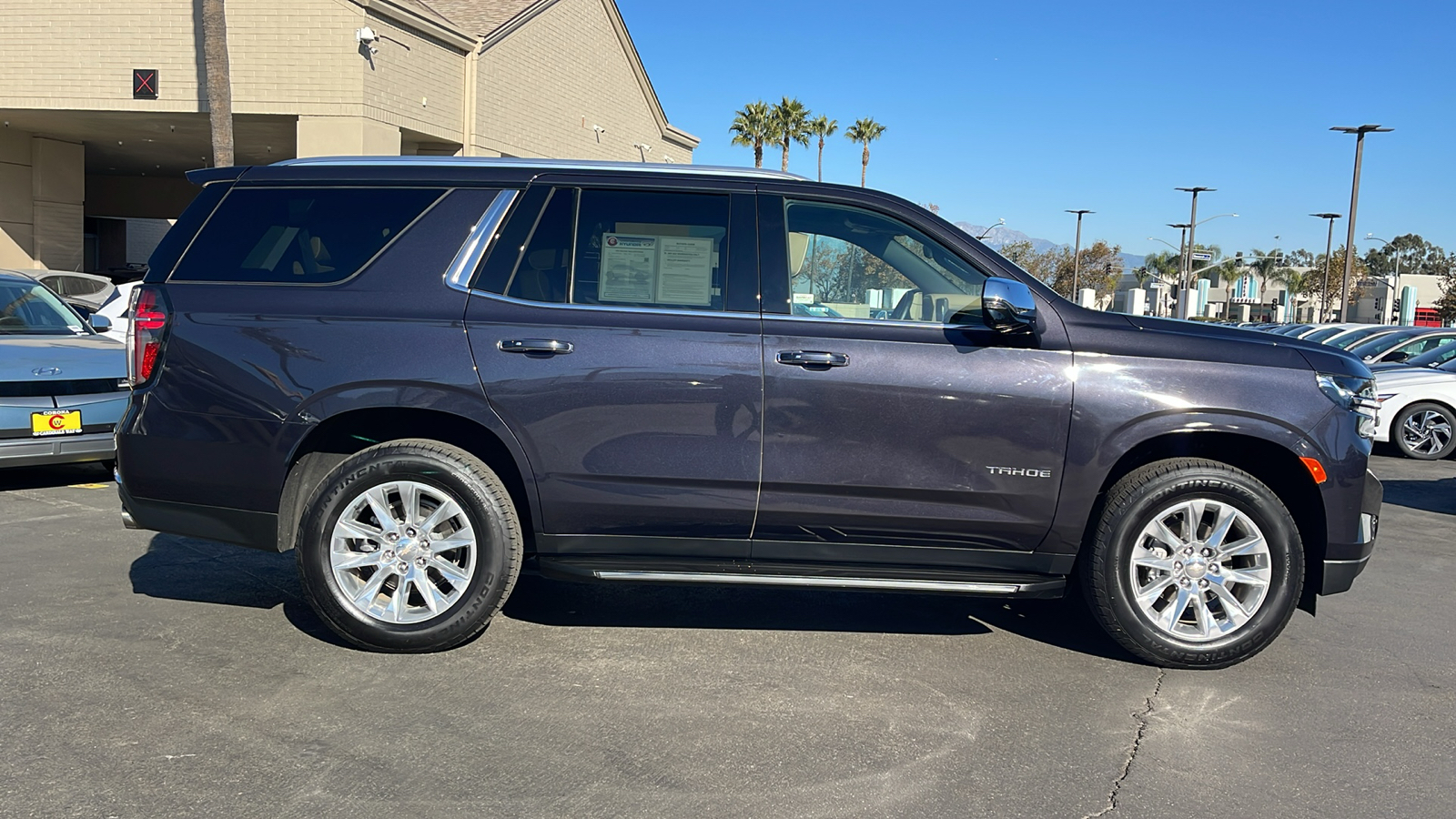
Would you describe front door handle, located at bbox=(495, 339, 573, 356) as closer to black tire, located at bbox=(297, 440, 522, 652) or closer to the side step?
black tire, located at bbox=(297, 440, 522, 652)

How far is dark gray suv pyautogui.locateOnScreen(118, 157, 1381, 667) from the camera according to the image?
14.7ft

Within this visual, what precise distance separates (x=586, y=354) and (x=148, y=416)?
191 cm

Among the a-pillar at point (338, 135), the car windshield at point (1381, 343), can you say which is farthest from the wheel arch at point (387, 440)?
the a-pillar at point (338, 135)

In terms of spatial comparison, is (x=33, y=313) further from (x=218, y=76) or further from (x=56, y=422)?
(x=218, y=76)

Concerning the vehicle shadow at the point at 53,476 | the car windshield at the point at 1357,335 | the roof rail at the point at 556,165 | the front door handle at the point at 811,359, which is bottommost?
the vehicle shadow at the point at 53,476

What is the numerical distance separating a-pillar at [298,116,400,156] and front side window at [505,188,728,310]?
20339 mm

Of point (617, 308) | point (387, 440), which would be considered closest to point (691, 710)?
point (617, 308)

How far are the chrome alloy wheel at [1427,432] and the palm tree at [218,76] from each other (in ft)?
67.0

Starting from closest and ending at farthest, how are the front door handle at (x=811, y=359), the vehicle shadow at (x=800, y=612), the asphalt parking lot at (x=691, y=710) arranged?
the asphalt parking lot at (x=691, y=710) → the front door handle at (x=811, y=359) → the vehicle shadow at (x=800, y=612)

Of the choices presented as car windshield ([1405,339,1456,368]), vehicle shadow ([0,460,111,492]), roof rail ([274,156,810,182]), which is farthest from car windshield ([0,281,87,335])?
car windshield ([1405,339,1456,368])

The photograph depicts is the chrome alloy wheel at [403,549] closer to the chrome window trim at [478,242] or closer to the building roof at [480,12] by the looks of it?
the chrome window trim at [478,242]

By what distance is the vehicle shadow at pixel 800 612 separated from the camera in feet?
17.0

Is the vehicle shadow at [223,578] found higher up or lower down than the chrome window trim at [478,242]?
lower down

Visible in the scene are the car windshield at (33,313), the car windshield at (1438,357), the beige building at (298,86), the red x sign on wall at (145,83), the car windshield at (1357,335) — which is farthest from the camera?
the red x sign on wall at (145,83)
